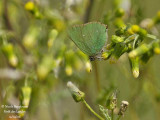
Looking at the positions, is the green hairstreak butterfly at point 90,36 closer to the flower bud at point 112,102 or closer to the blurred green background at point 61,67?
the flower bud at point 112,102

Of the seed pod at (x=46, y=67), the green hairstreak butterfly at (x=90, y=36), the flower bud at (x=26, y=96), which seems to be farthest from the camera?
the seed pod at (x=46, y=67)

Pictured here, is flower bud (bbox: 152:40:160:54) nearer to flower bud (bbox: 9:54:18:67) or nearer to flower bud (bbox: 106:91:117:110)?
flower bud (bbox: 106:91:117:110)

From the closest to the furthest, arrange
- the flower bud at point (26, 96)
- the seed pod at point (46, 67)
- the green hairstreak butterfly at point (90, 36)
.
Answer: the green hairstreak butterfly at point (90, 36), the flower bud at point (26, 96), the seed pod at point (46, 67)

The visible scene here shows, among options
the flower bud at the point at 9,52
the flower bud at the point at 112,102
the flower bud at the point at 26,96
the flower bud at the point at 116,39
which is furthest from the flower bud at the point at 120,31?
the flower bud at the point at 9,52

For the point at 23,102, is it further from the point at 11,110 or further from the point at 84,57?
the point at 84,57

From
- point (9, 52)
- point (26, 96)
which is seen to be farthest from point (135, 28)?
point (9, 52)

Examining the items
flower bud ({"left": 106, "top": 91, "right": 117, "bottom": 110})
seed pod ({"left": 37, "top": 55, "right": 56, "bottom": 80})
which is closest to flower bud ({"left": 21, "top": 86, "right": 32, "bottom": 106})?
seed pod ({"left": 37, "top": 55, "right": 56, "bottom": 80})

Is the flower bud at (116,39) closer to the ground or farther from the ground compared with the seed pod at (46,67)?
closer to the ground

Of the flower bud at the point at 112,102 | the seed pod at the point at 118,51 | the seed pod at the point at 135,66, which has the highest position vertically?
the seed pod at the point at 118,51

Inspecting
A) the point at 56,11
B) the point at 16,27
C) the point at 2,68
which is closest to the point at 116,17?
the point at 56,11
